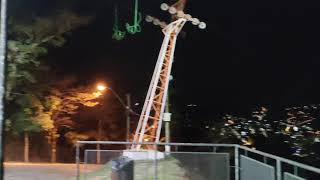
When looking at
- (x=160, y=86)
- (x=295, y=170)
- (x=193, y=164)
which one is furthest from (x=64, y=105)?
(x=295, y=170)

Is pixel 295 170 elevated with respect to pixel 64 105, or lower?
lower

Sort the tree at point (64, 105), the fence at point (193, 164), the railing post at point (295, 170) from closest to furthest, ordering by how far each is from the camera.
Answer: the railing post at point (295, 170), the fence at point (193, 164), the tree at point (64, 105)

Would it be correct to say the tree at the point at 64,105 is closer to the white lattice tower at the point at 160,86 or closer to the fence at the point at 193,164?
the white lattice tower at the point at 160,86

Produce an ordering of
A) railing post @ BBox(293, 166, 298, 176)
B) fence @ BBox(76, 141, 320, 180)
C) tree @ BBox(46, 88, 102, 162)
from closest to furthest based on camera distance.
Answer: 1. railing post @ BBox(293, 166, 298, 176)
2. fence @ BBox(76, 141, 320, 180)
3. tree @ BBox(46, 88, 102, 162)

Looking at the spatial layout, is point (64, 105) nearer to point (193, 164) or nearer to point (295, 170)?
point (193, 164)

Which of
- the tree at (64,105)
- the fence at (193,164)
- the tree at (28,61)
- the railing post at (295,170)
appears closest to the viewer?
the railing post at (295,170)

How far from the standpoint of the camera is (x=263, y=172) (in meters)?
11.2

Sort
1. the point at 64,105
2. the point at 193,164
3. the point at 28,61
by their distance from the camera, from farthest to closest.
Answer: the point at 64,105, the point at 28,61, the point at 193,164

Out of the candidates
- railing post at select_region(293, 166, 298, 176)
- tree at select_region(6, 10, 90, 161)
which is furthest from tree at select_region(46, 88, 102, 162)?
railing post at select_region(293, 166, 298, 176)

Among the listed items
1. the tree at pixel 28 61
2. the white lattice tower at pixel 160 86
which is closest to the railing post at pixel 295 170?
the tree at pixel 28 61

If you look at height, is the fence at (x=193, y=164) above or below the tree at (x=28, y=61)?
below

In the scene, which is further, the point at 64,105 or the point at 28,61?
the point at 64,105

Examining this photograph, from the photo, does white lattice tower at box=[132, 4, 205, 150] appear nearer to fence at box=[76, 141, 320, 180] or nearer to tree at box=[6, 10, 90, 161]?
tree at box=[6, 10, 90, 161]

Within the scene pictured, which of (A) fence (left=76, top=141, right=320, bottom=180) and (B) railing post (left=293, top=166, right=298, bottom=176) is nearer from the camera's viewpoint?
(B) railing post (left=293, top=166, right=298, bottom=176)
